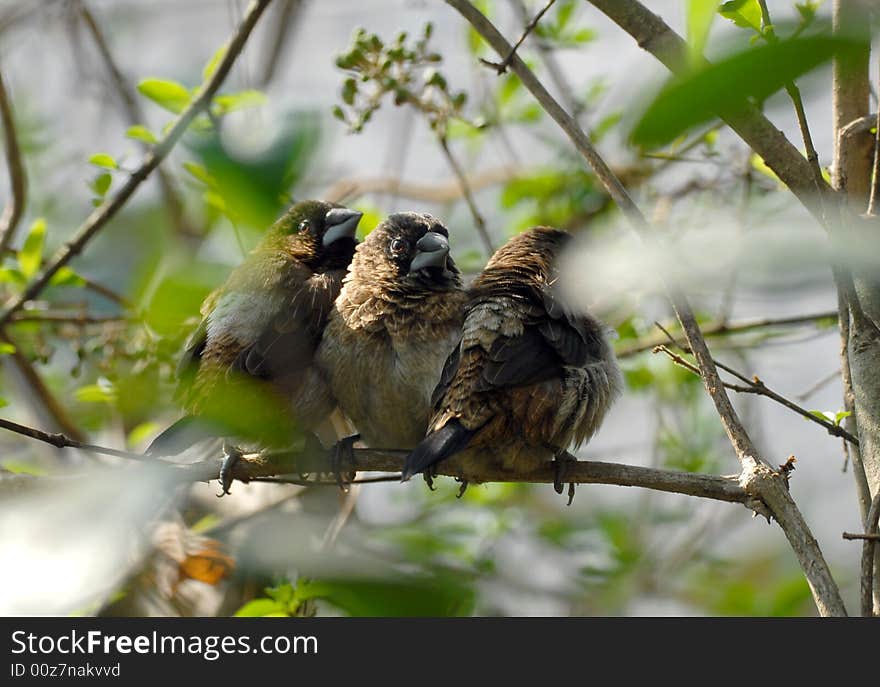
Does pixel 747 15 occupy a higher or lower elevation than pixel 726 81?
higher

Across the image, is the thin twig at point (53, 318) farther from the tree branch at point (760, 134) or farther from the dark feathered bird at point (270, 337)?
the tree branch at point (760, 134)

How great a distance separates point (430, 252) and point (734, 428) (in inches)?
48.6

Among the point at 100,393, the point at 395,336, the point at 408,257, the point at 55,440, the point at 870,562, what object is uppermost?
the point at 408,257

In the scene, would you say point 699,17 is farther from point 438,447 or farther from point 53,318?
point 53,318

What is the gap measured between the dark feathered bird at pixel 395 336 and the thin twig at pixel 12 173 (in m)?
1.41

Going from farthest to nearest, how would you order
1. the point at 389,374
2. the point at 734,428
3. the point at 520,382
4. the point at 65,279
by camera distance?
the point at 65,279, the point at 389,374, the point at 520,382, the point at 734,428

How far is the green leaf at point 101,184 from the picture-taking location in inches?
122

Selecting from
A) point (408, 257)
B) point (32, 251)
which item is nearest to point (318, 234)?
point (408, 257)

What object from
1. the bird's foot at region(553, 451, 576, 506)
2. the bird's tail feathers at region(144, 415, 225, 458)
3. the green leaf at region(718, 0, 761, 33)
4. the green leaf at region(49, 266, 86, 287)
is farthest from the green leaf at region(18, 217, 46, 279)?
the green leaf at region(718, 0, 761, 33)

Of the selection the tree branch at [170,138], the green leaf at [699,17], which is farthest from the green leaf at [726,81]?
the tree branch at [170,138]

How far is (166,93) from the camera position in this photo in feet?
9.87

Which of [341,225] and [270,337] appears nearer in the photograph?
[270,337]
